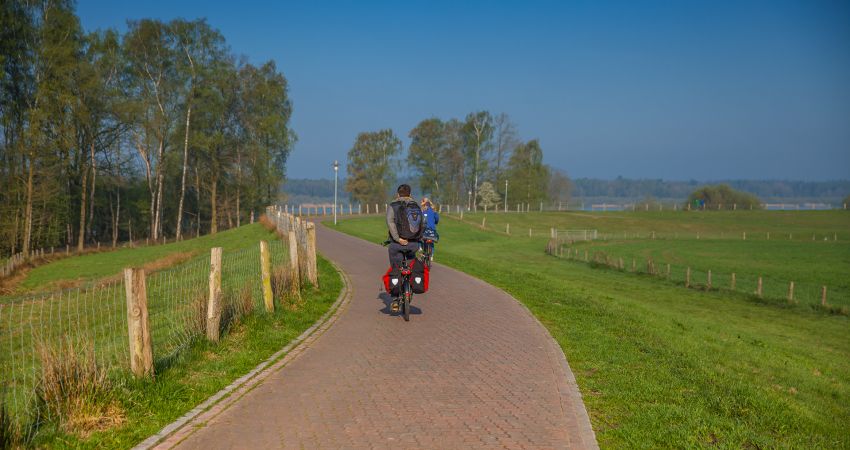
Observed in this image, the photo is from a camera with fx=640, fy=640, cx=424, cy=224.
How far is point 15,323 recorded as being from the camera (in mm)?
15922

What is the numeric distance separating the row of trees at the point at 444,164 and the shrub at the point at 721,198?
36.5 m

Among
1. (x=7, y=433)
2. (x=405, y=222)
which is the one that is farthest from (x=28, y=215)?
(x=7, y=433)

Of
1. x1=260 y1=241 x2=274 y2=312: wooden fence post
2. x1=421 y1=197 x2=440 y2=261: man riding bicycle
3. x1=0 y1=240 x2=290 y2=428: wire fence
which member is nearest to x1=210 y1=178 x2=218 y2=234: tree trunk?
x1=0 y1=240 x2=290 y2=428: wire fence

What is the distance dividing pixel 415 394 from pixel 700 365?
15.4 feet

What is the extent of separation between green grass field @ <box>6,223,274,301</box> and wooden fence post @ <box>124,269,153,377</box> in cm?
1863

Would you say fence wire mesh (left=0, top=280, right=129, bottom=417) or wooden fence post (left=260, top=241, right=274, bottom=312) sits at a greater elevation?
wooden fence post (left=260, top=241, right=274, bottom=312)

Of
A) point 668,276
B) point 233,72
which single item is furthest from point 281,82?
point 668,276

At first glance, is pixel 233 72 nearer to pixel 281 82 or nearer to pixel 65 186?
pixel 281 82

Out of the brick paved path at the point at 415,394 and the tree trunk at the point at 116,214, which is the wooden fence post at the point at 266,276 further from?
the tree trunk at the point at 116,214

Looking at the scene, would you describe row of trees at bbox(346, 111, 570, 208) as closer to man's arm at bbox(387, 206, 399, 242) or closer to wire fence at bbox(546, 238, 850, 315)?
wire fence at bbox(546, 238, 850, 315)

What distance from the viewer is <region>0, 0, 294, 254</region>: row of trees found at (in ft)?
122

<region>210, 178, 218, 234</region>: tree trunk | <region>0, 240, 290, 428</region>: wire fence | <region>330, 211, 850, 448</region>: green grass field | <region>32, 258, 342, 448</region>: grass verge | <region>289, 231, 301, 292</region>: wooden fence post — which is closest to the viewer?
<region>32, 258, 342, 448</region>: grass verge

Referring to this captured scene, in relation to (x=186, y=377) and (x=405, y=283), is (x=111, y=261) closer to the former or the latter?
(x=405, y=283)

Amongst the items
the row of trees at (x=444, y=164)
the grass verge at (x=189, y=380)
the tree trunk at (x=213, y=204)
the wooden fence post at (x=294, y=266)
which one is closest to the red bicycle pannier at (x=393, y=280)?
the grass verge at (x=189, y=380)
